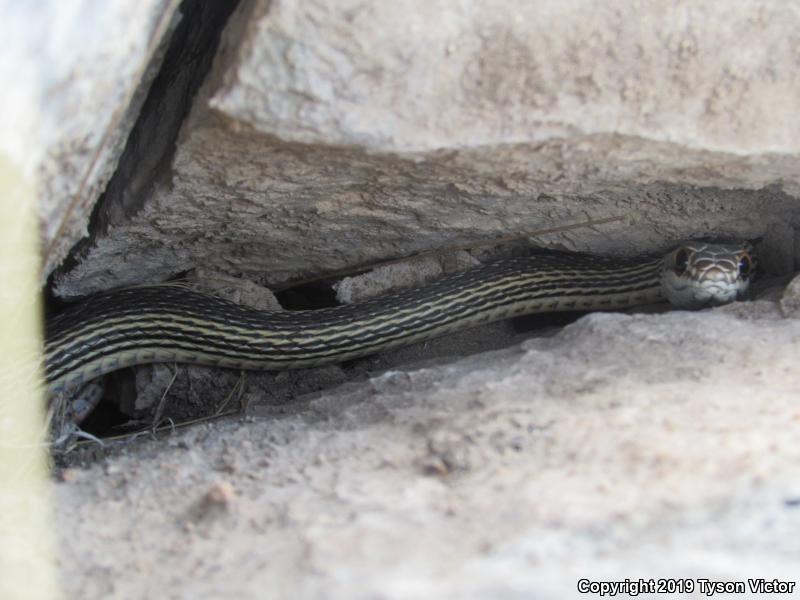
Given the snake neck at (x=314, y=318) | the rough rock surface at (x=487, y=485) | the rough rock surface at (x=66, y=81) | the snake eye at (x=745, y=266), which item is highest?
the snake eye at (x=745, y=266)

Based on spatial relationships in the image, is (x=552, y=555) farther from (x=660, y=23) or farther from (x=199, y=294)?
(x=199, y=294)

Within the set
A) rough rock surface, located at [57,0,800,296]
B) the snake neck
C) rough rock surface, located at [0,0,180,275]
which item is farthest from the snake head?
rough rock surface, located at [0,0,180,275]

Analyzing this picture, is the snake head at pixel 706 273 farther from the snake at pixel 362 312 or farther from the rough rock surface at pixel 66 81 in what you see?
the rough rock surface at pixel 66 81

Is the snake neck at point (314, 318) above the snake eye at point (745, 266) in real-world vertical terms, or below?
below

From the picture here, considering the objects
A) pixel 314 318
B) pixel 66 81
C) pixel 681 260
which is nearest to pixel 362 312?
pixel 314 318

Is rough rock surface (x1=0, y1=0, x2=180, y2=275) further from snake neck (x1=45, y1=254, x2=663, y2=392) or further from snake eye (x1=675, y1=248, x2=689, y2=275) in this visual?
snake eye (x1=675, y1=248, x2=689, y2=275)

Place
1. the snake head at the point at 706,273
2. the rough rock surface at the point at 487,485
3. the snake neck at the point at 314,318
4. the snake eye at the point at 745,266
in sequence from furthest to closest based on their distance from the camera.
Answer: the snake eye at the point at 745,266, the snake head at the point at 706,273, the snake neck at the point at 314,318, the rough rock surface at the point at 487,485

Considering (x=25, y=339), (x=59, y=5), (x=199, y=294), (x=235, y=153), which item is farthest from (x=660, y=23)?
(x=25, y=339)

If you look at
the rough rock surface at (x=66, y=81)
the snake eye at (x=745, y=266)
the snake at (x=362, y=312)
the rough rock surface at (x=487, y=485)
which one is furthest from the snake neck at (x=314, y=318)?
the rough rock surface at (x=66, y=81)
